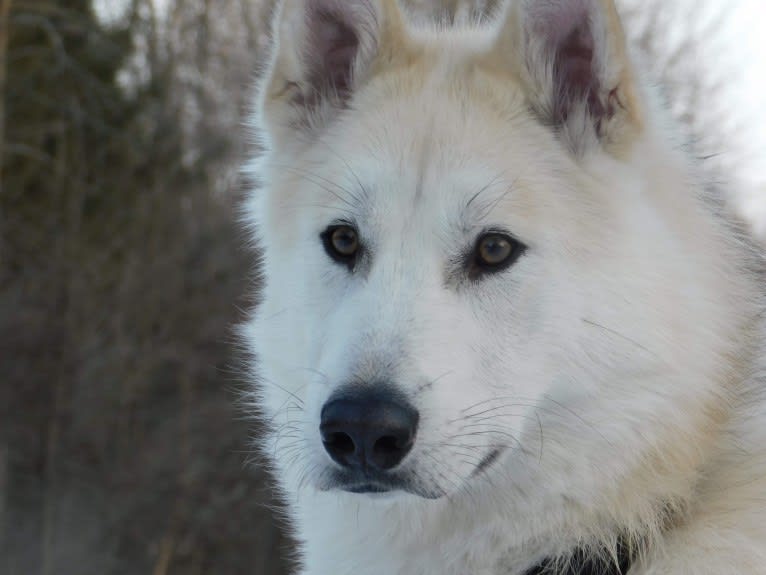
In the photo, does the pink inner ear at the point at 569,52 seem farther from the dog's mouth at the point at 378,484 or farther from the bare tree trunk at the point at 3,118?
the bare tree trunk at the point at 3,118

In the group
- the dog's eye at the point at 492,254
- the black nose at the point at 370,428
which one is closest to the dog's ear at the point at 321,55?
the dog's eye at the point at 492,254

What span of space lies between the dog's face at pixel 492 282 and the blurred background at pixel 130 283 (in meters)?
9.95

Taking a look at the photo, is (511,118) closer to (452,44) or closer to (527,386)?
(452,44)

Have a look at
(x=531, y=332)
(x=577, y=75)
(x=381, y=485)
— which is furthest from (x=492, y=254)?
(x=381, y=485)

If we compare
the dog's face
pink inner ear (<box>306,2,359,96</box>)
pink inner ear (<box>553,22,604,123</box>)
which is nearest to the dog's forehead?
the dog's face

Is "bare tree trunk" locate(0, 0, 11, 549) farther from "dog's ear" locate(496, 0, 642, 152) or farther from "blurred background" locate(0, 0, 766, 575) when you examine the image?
"dog's ear" locate(496, 0, 642, 152)

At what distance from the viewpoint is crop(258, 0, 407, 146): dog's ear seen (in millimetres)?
3584

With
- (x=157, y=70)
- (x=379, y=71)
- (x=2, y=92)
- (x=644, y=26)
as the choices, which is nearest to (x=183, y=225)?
(x=157, y=70)

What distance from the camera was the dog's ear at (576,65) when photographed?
317cm

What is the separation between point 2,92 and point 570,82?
11.0m

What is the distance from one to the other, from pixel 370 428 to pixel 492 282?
26.6 inches

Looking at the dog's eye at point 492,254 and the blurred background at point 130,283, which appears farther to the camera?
the blurred background at point 130,283

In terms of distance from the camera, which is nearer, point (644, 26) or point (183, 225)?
point (644, 26)

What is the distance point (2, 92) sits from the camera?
1265 centimetres
